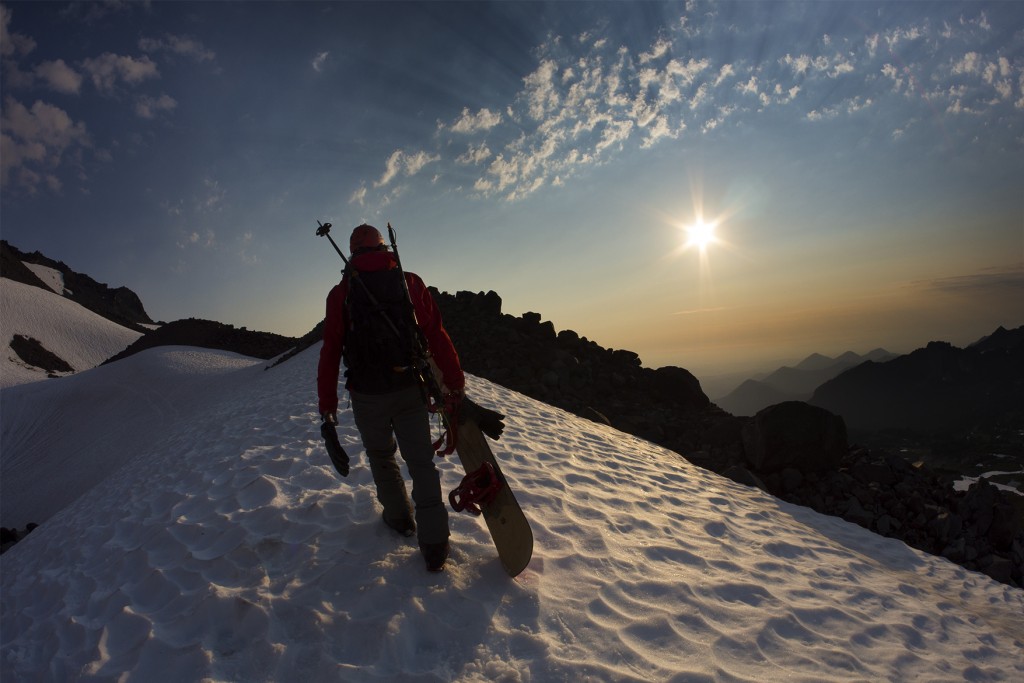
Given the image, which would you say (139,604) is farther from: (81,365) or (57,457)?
(81,365)

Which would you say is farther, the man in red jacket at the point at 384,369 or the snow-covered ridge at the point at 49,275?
the snow-covered ridge at the point at 49,275

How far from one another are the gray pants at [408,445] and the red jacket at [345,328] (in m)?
0.26

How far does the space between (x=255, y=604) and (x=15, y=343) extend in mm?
58064

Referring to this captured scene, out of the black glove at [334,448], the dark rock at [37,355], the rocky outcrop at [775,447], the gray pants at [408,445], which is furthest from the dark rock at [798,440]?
the dark rock at [37,355]

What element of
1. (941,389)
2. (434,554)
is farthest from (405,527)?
(941,389)

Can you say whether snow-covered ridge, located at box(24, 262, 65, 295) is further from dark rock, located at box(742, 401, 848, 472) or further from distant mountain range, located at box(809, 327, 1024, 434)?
distant mountain range, located at box(809, 327, 1024, 434)

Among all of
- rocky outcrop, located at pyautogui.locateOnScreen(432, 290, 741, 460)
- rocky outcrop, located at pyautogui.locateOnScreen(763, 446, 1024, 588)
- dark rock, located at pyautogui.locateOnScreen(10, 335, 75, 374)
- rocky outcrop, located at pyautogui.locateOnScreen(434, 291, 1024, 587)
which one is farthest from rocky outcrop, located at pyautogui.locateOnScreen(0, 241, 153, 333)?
rocky outcrop, located at pyautogui.locateOnScreen(763, 446, 1024, 588)

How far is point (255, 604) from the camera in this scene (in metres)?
3.61

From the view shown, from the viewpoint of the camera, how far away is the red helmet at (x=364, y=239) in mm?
4246

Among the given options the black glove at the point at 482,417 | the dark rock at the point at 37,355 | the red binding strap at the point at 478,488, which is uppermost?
the black glove at the point at 482,417

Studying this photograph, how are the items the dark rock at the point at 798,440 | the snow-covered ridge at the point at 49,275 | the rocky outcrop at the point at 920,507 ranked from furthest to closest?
the snow-covered ridge at the point at 49,275 → the dark rock at the point at 798,440 → the rocky outcrop at the point at 920,507

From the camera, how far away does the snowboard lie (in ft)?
13.5

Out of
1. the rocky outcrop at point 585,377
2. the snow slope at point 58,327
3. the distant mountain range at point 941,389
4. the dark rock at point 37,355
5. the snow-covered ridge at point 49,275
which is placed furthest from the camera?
the snow-covered ridge at point 49,275

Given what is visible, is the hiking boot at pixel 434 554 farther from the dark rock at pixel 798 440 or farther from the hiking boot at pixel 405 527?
the dark rock at pixel 798 440
